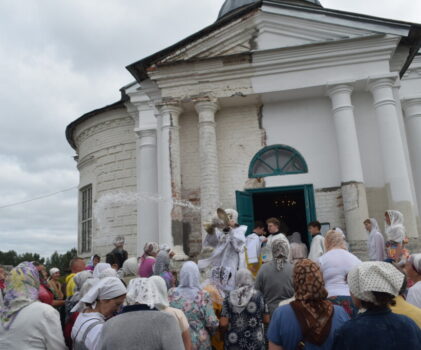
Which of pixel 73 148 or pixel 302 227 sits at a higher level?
pixel 73 148

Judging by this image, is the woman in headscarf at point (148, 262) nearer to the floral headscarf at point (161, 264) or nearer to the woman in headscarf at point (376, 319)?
the floral headscarf at point (161, 264)

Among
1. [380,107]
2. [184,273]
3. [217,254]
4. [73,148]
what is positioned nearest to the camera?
[184,273]

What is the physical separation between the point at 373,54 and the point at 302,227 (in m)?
8.75

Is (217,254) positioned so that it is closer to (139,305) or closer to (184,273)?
(184,273)

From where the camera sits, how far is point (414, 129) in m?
12.3

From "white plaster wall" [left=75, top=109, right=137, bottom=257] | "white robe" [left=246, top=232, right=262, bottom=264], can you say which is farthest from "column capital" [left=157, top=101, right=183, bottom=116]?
"white robe" [left=246, top=232, right=262, bottom=264]

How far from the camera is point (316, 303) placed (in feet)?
8.31

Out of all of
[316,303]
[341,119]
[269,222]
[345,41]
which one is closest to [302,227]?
[341,119]

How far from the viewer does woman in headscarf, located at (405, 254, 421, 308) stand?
3068 millimetres

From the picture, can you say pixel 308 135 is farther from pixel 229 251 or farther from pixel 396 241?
pixel 229 251

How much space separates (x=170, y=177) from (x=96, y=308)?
789 centimetres

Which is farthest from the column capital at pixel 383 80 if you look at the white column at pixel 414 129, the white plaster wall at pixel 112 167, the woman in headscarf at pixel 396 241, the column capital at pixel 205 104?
the white plaster wall at pixel 112 167

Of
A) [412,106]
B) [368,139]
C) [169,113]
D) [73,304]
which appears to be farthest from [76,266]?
[412,106]

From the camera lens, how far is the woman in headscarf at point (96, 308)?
108 inches
